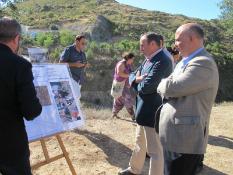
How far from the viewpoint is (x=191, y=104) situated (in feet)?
13.0

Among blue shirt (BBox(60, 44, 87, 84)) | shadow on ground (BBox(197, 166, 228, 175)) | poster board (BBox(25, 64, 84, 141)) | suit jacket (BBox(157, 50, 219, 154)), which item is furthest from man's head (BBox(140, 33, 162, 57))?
blue shirt (BBox(60, 44, 87, 84))

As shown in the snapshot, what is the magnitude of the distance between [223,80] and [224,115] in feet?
51.2

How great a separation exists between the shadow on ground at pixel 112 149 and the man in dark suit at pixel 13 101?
313 cm

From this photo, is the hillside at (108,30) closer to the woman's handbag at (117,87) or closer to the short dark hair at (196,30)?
the woman's handbag at (117,87)

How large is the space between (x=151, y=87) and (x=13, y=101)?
2.11m

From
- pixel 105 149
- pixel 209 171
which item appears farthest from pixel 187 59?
pixel 105 149

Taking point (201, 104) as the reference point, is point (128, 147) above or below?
below

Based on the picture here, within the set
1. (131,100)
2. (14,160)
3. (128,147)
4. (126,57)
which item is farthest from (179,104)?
(131,100)

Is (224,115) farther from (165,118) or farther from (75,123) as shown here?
(165,118)

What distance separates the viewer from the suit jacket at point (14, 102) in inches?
142

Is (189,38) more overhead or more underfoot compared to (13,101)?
more overhead

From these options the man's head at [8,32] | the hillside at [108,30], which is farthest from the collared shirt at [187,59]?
the hillside at [108,30]

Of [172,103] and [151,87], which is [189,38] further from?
[151,87]

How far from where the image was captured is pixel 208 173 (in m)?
6.91
